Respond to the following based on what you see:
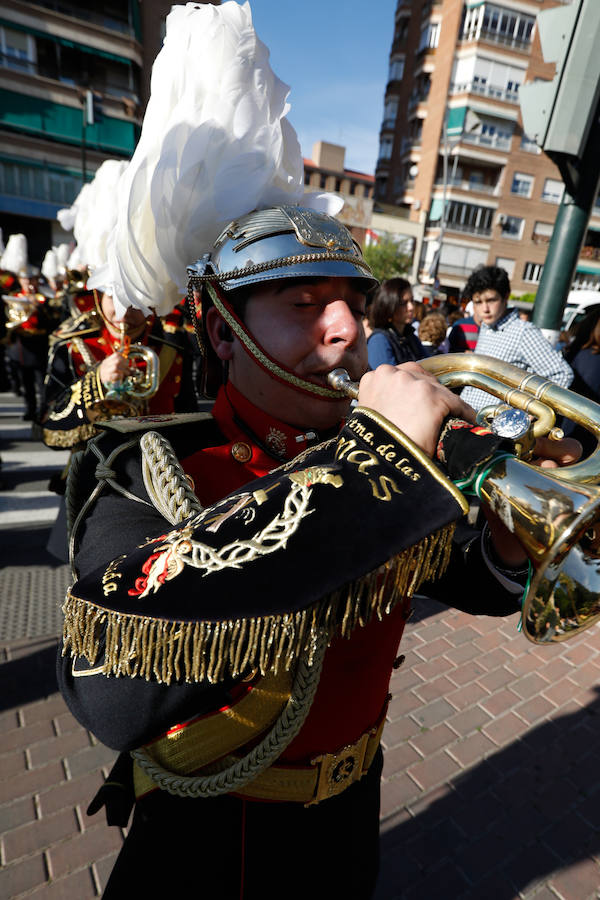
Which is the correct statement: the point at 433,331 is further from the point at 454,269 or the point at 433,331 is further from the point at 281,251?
the point at 454,269

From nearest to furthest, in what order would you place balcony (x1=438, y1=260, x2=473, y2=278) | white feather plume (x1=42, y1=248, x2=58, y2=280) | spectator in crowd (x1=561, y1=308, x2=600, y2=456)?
spectator in crowd (x1=561, y1=308, x2=600, y2=456) → white feather plume (x1=42, y1=248, x2=58, y2=280) → balcony (x1=438, y1=260, x2=473, y2=278)

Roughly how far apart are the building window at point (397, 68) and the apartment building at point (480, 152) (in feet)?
8.16

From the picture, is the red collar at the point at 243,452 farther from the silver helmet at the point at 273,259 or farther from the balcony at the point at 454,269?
the balcony at the point at 454,269

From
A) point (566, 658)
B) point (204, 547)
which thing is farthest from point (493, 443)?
point (566, 658)

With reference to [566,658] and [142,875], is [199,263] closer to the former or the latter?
[142,875]

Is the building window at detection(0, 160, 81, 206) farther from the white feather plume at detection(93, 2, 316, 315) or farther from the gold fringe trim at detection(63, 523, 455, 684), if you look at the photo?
the gold fringe trim at detection(63, 523, 455, 684)

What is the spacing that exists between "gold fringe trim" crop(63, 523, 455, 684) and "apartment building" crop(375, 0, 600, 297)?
3559cm

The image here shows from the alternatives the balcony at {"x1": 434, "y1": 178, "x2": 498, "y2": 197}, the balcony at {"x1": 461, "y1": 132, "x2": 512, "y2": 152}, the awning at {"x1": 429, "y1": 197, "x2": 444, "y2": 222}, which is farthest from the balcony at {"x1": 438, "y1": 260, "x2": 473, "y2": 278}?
the balcony at {"x1": 461, "y1": 132, "x2": 512, "y2": 152}

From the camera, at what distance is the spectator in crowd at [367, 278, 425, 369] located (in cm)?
459

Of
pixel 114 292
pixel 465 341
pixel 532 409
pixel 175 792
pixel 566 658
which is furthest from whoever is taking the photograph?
pixel 465 341

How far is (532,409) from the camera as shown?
108 cm

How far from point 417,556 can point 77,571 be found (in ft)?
2.43

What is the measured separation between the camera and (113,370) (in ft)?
9.48

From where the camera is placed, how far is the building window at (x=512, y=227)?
36281 millimetres
